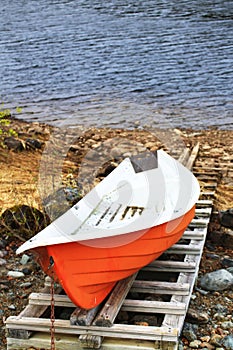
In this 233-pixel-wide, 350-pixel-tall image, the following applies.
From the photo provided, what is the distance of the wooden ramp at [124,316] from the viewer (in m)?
4.69

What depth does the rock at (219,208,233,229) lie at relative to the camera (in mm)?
7066

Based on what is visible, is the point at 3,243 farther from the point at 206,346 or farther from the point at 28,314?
the point at 206,346

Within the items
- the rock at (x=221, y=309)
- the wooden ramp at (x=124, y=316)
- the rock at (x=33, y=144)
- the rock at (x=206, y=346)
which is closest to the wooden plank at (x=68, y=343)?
the wooden ramp at (x=124, y=316)

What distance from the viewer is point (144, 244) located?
5.28 meters

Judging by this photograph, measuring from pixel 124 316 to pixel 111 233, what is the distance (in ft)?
2.71

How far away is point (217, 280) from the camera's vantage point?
5.85m

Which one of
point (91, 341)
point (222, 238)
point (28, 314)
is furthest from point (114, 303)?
point (222, 238)

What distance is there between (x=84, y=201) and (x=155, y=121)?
22.5ft

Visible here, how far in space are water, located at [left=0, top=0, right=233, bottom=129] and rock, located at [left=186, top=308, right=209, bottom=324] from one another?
7342mm

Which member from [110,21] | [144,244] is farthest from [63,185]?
[110,21]

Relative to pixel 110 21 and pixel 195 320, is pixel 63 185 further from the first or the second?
pixel 110 21

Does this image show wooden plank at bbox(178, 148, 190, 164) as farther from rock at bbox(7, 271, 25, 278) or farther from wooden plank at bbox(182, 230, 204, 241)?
rock at bbox(7, 271, 25, 278)

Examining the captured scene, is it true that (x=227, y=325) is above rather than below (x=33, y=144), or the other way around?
above

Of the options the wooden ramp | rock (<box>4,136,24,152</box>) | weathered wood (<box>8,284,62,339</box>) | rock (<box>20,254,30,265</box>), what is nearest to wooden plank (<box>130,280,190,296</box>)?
the wooden ramp
